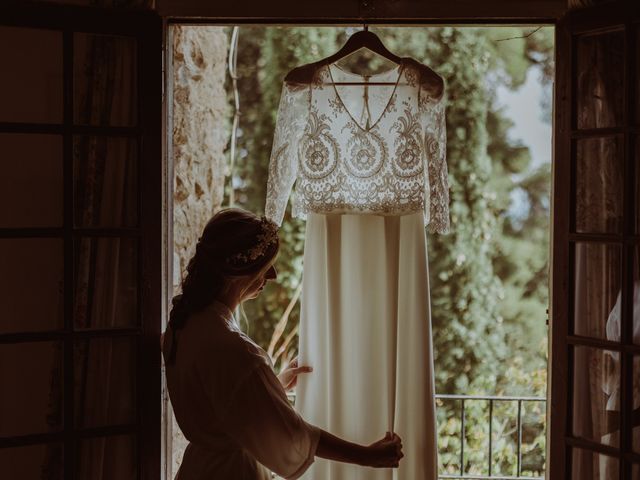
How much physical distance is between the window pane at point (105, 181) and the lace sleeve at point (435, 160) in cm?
99

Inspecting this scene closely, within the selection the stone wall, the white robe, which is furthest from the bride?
Answer: the stone wall

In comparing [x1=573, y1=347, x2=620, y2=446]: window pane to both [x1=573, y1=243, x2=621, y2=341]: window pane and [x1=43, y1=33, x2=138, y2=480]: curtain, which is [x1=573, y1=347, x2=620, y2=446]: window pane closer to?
[x1=573, y1=243, x2=621, y2=341]: window pane

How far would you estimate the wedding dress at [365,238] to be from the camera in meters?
2.46

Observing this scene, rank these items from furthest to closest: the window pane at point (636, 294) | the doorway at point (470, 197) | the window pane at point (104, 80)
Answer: the doorway at point (470, 197), the window pane at point (104, 80), the window pane at point (636, 294)

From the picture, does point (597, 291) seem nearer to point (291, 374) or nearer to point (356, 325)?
point (356, 325)

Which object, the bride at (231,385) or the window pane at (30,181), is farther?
the window pane at (30,181)

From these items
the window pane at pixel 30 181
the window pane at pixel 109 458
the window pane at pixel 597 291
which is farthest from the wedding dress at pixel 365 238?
the window pane at pixel 30 181

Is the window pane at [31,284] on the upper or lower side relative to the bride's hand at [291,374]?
upper

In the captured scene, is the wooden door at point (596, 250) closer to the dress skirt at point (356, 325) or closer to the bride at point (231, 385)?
the dress skirt at point (356, 325)

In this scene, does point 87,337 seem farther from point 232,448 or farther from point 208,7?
point 208,7

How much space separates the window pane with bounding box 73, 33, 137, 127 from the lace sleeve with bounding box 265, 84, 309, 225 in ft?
1.63

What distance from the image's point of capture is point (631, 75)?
226 centimetres

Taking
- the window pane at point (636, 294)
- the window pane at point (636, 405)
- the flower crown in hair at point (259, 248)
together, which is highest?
the flower crown in hair at point (259, 248)

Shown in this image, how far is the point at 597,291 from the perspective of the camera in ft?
7.83
